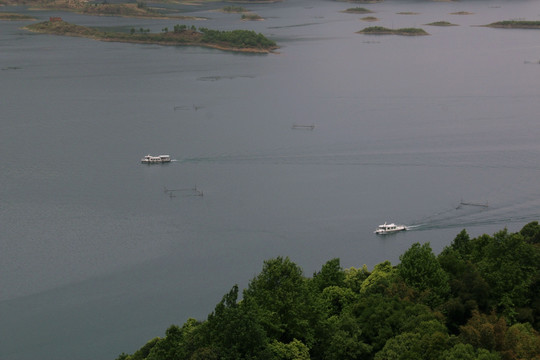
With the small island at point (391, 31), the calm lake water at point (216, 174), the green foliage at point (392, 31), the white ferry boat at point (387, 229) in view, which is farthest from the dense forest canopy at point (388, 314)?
the green foliage at point (392, 31)

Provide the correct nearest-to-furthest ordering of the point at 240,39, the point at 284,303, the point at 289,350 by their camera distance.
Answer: the point at 289,350, the point at 284,303, the point at 240,39

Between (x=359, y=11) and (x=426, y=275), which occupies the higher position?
(x=359, y=11)

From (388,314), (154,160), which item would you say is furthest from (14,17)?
(388,314)

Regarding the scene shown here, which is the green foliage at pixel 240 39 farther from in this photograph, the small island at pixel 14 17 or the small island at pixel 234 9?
the small island at pixel 234 9

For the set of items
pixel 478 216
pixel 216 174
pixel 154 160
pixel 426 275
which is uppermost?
pixel 426 275

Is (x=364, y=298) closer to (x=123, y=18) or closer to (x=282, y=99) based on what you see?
(x=282, y=99)

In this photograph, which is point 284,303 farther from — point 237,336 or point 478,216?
point 478,216

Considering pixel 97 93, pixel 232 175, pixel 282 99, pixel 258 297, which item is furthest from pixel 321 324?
pixel 97 93
